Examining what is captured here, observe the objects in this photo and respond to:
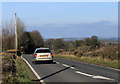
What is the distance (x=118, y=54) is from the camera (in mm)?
21531

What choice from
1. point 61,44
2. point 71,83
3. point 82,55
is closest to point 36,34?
point 61,44

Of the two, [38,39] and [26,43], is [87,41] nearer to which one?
[26,43]

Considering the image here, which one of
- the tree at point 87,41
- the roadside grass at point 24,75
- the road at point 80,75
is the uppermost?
the tree at point 87,41

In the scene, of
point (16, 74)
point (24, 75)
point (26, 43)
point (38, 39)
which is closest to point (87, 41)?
point (16, 74)

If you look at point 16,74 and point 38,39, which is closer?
point 16,74

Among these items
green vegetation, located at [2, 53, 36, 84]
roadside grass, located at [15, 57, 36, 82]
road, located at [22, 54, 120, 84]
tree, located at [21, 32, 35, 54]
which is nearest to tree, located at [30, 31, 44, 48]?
tree, located at [21, 32, 35, 54]

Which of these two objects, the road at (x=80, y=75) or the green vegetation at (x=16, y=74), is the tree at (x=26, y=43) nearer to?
the green vegetation at (x=16, y=74)

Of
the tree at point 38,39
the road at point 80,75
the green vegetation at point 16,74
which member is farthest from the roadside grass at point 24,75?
the tree at point 38,39

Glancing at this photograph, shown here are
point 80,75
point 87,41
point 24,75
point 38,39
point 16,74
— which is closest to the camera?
point 24,75

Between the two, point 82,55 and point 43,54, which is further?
point 82,55

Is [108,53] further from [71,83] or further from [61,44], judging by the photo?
[61,44]

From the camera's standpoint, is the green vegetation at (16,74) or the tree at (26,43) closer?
the green vegetation at (16,74)

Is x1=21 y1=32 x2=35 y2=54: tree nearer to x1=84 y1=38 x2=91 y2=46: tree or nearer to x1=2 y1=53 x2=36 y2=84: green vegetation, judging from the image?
x1=84 y1=38 x2=91 y2=46: tree

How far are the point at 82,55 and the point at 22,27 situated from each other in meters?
53.8
